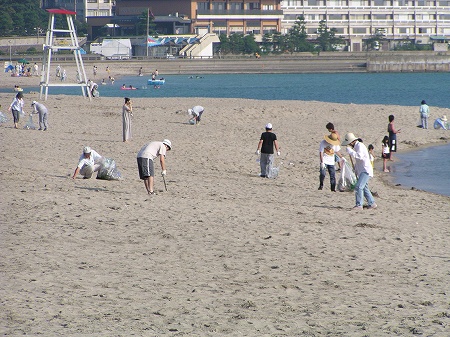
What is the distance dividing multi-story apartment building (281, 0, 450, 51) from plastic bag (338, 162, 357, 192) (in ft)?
389

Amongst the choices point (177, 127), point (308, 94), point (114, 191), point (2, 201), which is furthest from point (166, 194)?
point (308, 94)

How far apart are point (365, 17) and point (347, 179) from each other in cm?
12373

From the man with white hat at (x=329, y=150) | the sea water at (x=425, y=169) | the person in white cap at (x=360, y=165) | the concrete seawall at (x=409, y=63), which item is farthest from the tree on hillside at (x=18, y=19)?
the person in white cap at (x=360, y=165)

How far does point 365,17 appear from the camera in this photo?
13600 centimetres

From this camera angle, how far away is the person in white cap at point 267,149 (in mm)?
18547

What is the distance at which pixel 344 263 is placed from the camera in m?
10.9

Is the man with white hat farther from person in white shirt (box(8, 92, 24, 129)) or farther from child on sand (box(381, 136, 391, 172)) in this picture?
person in white shirt (box(8, 92, 24, 129))

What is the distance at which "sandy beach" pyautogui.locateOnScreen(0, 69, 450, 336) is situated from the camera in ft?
27.9

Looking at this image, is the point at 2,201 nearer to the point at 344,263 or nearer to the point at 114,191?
the point at 114,191

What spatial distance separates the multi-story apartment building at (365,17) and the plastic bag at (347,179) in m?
119

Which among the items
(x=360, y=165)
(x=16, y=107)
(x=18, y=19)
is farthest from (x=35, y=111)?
(x=18, y=19)

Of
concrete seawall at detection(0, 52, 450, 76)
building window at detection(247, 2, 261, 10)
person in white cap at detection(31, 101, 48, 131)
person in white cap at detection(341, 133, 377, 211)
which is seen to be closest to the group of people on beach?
person in white cap at detection(31, 101, 48, 131)

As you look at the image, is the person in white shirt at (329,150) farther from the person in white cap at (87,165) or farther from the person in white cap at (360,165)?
the person in white cap at (87,165)

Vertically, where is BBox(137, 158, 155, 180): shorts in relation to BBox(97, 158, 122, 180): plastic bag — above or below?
above
